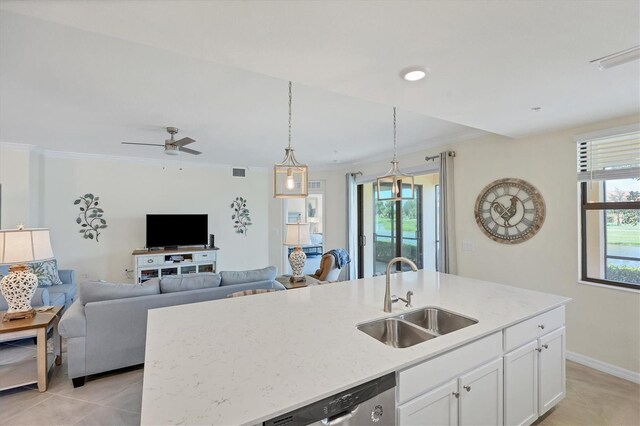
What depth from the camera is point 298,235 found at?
4281mm

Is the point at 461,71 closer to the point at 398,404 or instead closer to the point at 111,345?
the point at 398,404

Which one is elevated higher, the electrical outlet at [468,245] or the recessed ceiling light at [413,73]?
the recessed ceiling light at [413,73]

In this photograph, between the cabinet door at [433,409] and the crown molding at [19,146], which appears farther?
the crown molding at [19,146]

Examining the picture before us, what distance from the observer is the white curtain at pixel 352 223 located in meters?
6.37

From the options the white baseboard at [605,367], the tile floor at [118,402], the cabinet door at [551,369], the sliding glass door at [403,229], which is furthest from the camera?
the sliding glass door at [403,229]

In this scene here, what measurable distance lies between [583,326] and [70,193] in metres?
7.76

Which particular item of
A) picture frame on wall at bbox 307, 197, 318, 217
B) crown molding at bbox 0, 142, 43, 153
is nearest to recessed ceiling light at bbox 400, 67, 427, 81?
crown molding at bbox 0, 142, 43, 153

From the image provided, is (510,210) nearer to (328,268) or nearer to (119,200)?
(328,268)

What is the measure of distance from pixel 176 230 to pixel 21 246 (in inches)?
134

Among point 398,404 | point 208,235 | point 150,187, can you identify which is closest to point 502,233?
point 398,404

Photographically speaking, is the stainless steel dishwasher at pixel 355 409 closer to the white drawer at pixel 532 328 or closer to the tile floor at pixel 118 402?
the white drawer at pixel 532 328

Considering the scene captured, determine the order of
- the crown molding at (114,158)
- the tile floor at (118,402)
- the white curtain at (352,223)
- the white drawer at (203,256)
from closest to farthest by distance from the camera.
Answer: the tile floor at (118,402) < the crown molding at (114,158) < the white drawer at (203,256) < the white curtain at (352,223)

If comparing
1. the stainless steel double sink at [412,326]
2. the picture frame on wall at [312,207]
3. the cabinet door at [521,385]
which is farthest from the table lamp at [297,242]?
the picture frame on wall at [312,207]

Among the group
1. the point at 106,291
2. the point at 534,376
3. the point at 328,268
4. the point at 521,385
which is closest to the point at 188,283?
the point at 106,291
